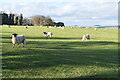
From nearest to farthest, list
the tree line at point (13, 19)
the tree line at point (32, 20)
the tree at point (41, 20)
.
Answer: the tree line at point (13, 19), the tree line at point (32, 20), the tree at point (41, 20)

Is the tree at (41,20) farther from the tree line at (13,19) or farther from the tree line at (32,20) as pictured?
the tree line at (13,19)

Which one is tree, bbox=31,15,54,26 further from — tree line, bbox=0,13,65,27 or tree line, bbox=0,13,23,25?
tree line, bbox=0,13,23,25

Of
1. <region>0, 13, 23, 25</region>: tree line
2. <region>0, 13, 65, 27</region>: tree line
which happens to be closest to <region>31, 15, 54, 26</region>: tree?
<region>0, 13, 65, 27</region>: tree line

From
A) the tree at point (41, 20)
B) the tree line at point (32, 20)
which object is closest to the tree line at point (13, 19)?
the tree line at point (32, 20)

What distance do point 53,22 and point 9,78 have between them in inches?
5924

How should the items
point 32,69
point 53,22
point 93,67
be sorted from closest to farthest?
point 32,69 < point 93,67 < point 53,22

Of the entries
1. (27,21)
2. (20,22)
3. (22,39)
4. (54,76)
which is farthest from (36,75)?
(27,21)

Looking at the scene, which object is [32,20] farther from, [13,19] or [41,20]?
[13,19]

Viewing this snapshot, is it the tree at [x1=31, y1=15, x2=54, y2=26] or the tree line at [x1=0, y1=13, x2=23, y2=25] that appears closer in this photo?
the tree line at [x1=0, y1=13, x2=23, y2=25]

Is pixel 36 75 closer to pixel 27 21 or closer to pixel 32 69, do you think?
pixel 32 69

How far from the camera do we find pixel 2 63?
548 inches

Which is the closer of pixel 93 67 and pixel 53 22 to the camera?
pixel 93 67

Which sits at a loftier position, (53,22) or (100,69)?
(53,22)

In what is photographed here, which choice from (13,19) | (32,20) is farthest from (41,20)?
(13,19)
